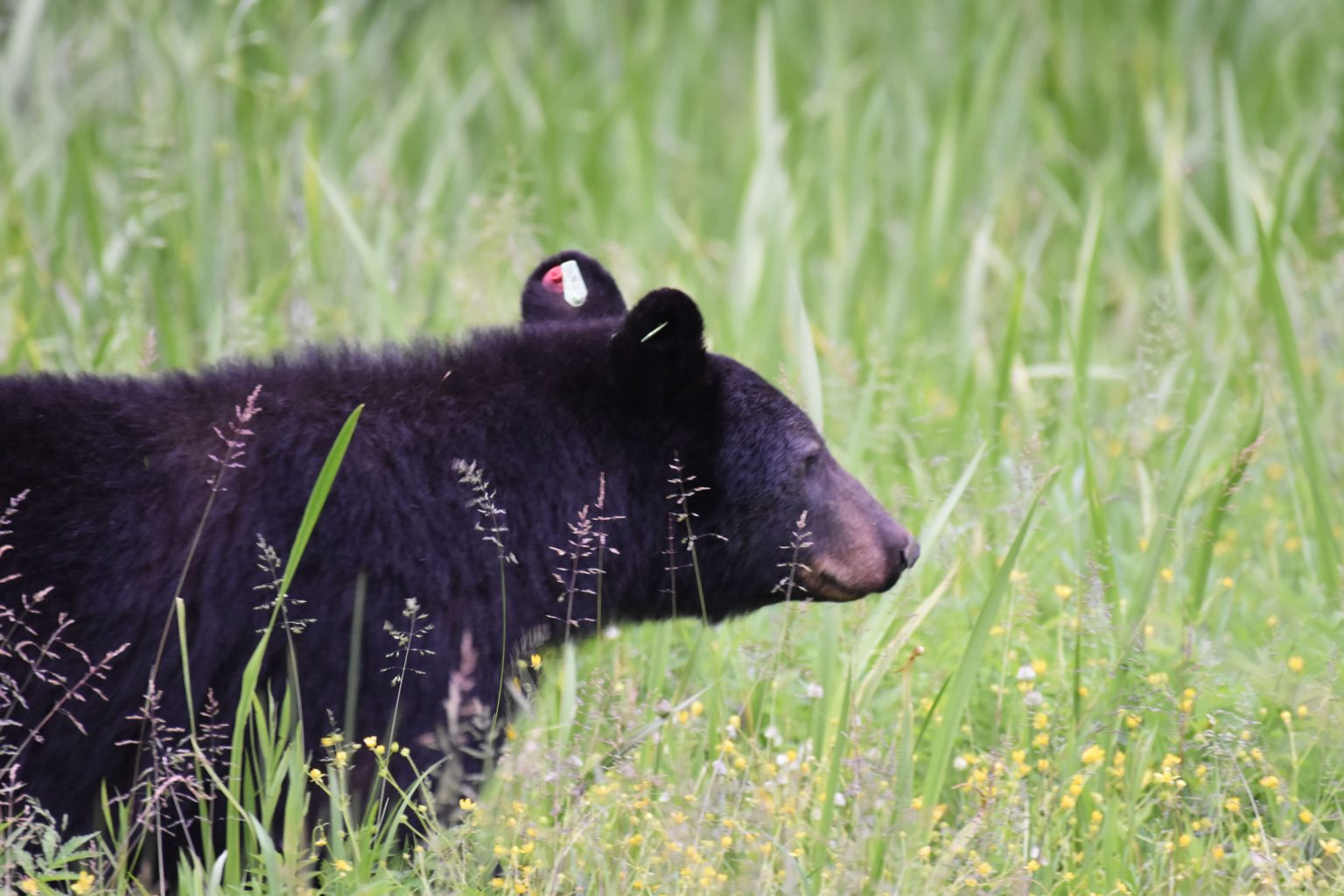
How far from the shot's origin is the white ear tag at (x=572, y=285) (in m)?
3.68

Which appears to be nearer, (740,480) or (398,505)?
(398,505)

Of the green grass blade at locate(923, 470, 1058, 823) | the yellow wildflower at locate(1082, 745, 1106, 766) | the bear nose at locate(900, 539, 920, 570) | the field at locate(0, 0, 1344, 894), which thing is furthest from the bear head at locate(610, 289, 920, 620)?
the yellow wildflower at locate(1082, 745, 1106, 766)

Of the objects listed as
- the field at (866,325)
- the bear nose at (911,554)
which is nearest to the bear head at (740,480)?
the bear nose at (911,554)

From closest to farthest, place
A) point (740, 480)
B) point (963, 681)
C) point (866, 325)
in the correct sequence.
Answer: point (963, 681) < point (740, 480) < point (866, 325)

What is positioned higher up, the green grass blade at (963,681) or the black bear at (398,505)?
the black bear at (398,505)

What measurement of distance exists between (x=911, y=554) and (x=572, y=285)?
1.09 m

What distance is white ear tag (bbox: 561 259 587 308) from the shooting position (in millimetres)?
3684

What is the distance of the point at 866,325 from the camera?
5.96 m

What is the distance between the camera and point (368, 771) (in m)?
2.79

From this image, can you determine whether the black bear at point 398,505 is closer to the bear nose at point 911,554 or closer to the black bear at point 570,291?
the bear nose at point 911,554

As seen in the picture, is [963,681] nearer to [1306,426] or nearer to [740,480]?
[740,480]

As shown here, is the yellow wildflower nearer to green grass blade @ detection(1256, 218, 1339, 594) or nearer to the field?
the field

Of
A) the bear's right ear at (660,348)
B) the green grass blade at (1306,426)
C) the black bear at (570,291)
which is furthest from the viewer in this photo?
the green grass blade at (1306,426)

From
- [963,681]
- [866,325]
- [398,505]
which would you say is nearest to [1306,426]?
[963,681]
